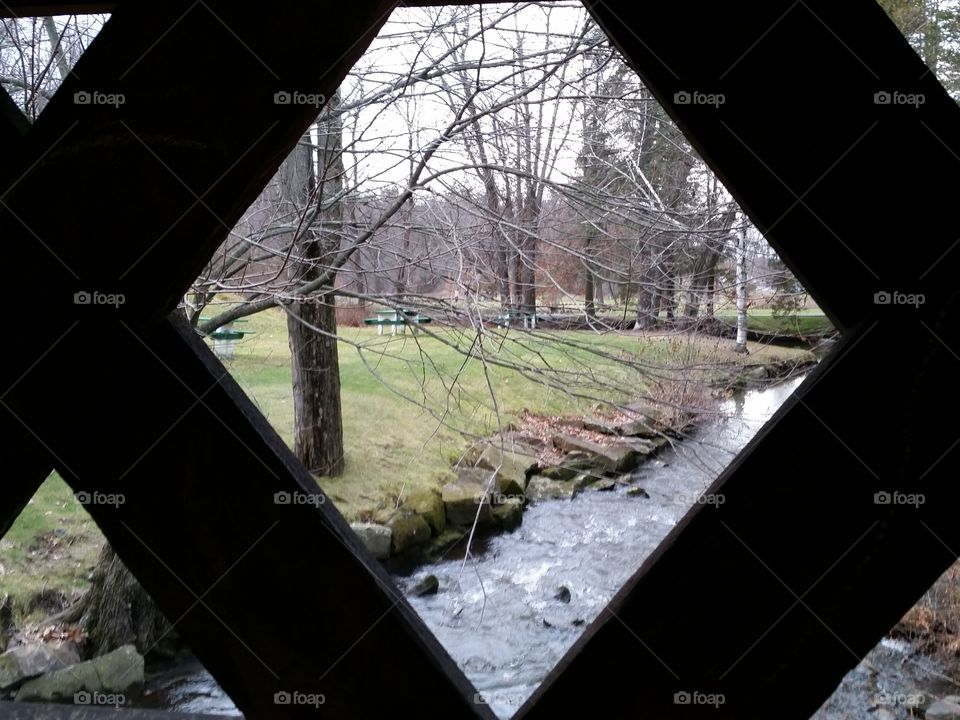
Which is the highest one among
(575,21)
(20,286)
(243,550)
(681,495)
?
(575,21)

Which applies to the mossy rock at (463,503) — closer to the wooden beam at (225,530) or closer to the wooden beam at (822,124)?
the wooden beam at (225,530)

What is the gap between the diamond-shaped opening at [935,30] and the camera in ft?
8.20

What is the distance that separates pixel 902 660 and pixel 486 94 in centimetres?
455

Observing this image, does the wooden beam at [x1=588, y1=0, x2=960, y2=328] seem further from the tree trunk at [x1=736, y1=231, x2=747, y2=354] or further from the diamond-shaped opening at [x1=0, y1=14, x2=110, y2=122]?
the tree trunk at [x1=736, y1=231, x2=747, y2=354]

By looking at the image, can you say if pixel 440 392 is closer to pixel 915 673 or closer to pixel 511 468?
pixel 511 468

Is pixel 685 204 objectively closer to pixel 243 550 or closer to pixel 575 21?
pixel 575 21

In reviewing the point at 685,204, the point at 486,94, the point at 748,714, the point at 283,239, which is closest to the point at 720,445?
the point at 685,204

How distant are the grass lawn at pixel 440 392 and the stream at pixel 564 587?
0.59m

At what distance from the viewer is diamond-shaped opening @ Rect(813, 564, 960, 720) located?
4164 millimetres

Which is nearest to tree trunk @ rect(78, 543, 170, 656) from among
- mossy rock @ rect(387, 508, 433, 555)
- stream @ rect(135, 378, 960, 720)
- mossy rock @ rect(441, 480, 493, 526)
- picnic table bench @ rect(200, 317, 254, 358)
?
stream @ rect(135, 378, 960, 720)

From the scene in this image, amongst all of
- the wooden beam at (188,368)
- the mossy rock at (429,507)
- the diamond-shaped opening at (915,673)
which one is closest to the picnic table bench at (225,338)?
the mossy rock at (429,507)

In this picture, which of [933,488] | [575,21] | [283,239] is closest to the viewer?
[933,488]

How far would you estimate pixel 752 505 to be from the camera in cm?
63

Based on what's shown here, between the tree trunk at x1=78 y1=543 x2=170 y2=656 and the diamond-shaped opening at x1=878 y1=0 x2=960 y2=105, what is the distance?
209 inches
